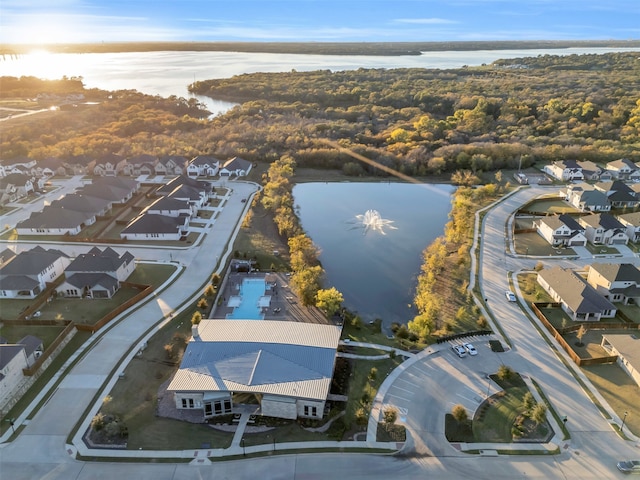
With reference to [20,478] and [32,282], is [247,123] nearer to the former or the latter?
[32,282]

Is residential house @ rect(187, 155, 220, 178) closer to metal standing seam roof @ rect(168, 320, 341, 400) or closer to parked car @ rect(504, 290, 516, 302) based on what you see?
metal standing seam roof @ rect(168, 320, 341, 400)

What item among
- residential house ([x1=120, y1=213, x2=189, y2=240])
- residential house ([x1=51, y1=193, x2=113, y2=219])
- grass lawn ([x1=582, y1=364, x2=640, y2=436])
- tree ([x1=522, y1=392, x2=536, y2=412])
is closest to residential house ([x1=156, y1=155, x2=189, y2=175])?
residential house ([x1=51, y1=193, x2=113, y2=219])

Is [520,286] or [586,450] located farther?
[520,286]

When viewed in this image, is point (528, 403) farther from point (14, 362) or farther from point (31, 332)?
point (31, 332)

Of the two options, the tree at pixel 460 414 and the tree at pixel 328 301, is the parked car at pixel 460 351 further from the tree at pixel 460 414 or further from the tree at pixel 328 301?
the tree at pixel 328 301

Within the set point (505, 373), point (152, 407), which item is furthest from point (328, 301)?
point (152, 407)

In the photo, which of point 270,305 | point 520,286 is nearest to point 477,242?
point 520,286
